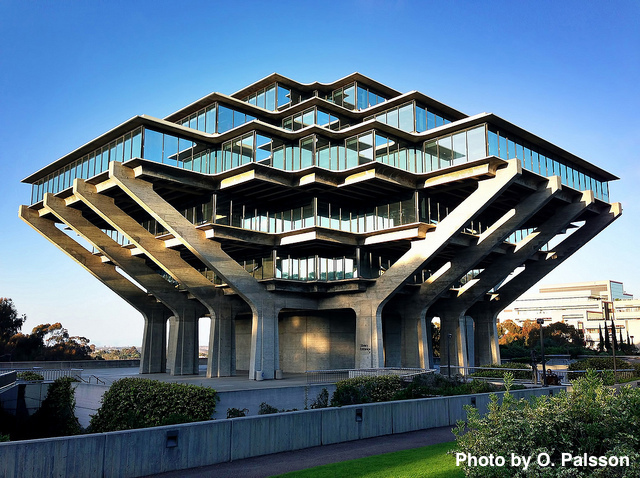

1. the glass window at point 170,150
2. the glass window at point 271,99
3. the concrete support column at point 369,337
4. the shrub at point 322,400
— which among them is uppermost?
the glass window at point 271,99

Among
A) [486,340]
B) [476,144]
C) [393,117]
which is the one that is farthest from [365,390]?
[486,340]

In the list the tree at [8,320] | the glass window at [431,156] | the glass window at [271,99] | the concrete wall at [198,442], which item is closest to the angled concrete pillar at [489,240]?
the glass window at [431,156]

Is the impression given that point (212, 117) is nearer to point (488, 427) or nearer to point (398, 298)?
point (398, 298)

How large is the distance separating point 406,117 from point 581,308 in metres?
121

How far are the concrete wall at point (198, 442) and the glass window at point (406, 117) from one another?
2693 centimetres

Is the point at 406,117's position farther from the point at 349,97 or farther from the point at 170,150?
the point at 170,150

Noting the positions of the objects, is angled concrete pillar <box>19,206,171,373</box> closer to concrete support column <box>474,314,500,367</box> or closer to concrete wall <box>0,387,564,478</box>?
concrete support column <box>474,314,500,367</box>

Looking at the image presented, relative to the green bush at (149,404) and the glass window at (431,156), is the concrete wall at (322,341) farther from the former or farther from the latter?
the green bush at (149,404)

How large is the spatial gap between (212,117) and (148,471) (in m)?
33.0

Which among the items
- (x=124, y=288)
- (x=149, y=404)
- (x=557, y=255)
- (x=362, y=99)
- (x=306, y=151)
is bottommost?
(x=149, y=404)

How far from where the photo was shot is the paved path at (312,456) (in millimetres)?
13906

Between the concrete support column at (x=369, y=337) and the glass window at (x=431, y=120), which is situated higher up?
the glass window at (x=431, y=120)

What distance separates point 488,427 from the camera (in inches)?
399

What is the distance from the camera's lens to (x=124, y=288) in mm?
51062
